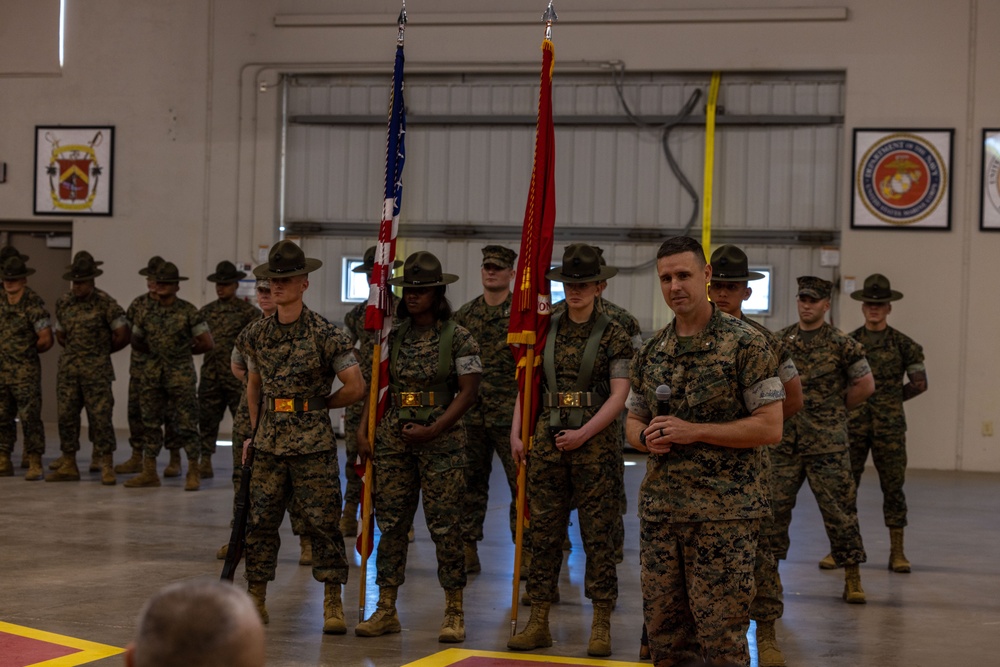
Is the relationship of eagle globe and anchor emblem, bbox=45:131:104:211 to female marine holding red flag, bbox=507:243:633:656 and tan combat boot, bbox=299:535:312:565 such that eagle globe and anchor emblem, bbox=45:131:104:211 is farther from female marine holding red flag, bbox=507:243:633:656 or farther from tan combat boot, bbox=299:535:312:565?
female marine holding red flag, bbox=507:243:633:656

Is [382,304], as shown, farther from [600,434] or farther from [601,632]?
[601,632]

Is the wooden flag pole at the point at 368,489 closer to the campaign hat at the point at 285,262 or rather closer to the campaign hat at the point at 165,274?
the campaign hat at the point at 285,262

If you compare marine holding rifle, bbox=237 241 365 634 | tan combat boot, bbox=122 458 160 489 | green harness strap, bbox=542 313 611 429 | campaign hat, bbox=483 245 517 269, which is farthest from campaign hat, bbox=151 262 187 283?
green harness strap, bbox=542 313 611 429

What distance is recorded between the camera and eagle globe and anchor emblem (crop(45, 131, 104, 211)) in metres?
14.2

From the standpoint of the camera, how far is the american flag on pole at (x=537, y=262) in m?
5.56

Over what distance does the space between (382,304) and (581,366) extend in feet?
3.41

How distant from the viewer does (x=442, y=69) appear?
1337 centimetres

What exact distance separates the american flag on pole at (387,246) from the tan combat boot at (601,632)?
1359mm

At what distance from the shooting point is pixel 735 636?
148 inches

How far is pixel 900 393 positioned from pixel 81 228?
1022 centimetres

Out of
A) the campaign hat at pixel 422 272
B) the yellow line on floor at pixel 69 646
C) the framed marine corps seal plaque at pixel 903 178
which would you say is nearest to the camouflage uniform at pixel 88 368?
the yellow line on floor at pixel 69 646

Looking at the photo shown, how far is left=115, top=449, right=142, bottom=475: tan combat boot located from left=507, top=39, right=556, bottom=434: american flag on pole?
6.11 meters

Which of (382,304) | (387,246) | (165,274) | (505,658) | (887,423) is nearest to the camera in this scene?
(505,658)

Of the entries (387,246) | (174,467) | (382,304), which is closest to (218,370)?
(174,467)
